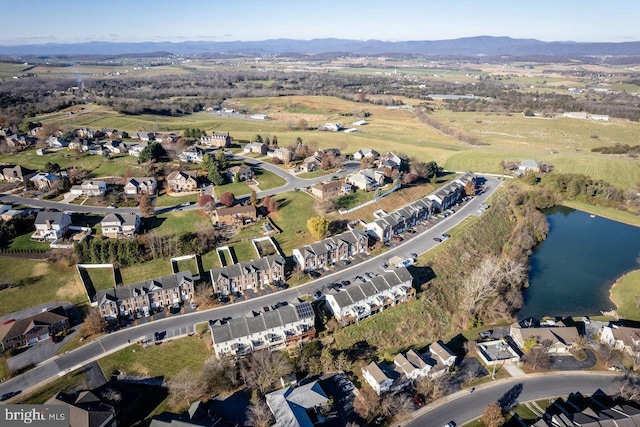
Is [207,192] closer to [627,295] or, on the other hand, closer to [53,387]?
[53,387]

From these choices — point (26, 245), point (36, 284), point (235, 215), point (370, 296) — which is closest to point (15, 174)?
point (26, 245)

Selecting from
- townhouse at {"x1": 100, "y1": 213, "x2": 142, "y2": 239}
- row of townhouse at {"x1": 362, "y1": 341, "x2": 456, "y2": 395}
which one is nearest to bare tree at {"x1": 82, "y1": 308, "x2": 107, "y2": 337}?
townhouse at {"x1": 100, "y1": 213, "x2": 142, "y2": 239}

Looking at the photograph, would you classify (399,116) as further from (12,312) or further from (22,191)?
A: (12,312)

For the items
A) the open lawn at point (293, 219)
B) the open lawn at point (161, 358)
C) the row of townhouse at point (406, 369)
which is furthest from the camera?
the open lawn at point (293, 219)

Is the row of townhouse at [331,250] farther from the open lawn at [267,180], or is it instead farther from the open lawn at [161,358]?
the open lawn at [267,180]

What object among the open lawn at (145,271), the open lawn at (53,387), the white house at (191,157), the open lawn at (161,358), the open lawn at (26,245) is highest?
the white house at (191,157)

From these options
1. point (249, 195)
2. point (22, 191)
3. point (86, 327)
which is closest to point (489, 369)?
point (86, 327)

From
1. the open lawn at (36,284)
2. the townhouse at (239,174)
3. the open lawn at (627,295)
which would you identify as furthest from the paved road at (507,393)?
the townhouse at (239,174)
